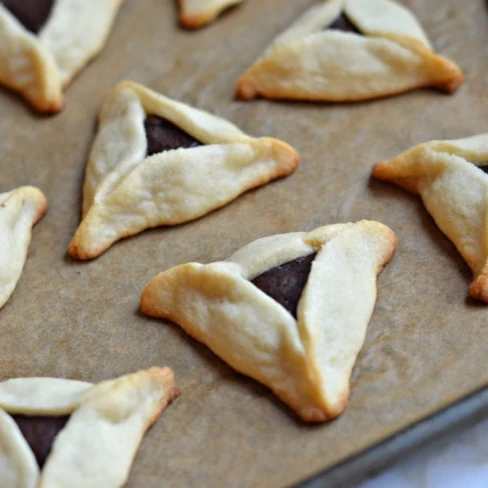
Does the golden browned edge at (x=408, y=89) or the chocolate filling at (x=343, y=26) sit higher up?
the chocolate filling at (x=343, y=26)

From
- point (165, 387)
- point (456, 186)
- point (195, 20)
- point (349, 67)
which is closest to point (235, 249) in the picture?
point (165, 387)

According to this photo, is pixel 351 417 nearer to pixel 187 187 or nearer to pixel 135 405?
pixel 135 405

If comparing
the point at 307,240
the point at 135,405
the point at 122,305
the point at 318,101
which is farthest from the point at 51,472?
the point at 318,101

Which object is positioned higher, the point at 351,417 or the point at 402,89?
the point at 402,89

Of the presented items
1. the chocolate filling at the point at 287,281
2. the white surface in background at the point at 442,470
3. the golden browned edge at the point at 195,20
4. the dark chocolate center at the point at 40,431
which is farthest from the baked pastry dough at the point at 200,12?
the white surface in background at the point at 442,470

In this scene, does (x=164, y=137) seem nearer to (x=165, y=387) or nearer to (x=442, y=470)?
(x=165, y=387)

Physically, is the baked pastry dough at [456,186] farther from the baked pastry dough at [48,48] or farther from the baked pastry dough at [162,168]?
the baked pastry dough at [48,48]
